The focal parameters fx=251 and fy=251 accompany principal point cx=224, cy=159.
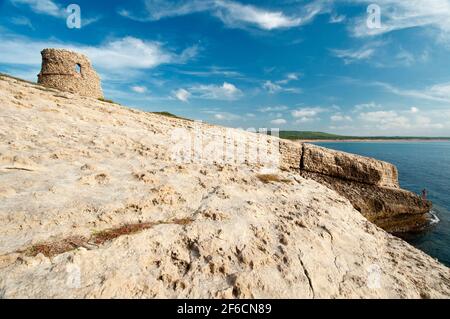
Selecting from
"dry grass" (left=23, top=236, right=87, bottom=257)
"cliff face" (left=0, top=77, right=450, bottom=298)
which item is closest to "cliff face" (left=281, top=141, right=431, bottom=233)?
"cliff face" (left=0, top=77, right=450, bottom=298)

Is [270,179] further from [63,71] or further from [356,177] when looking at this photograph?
[63,71]

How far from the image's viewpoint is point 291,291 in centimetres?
601

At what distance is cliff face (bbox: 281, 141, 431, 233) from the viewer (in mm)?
23239

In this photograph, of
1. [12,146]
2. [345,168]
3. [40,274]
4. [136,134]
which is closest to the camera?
[40,274]

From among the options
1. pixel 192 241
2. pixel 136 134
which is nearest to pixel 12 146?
pixel 136 134

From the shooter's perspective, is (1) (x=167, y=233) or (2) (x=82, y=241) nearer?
(2) (x=82, y=241)

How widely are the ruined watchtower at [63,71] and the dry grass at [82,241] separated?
29.3 m

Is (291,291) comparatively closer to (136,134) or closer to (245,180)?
(245,180)

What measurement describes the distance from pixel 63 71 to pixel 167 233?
31.9 m

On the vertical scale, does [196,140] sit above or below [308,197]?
above

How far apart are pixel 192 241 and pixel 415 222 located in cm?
2943

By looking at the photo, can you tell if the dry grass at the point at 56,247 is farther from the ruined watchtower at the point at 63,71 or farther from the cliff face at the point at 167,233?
the ruined watchtower at the point at 63,71

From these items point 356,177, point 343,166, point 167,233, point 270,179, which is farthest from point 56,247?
point 356,177

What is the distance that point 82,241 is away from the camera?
6.34 m
